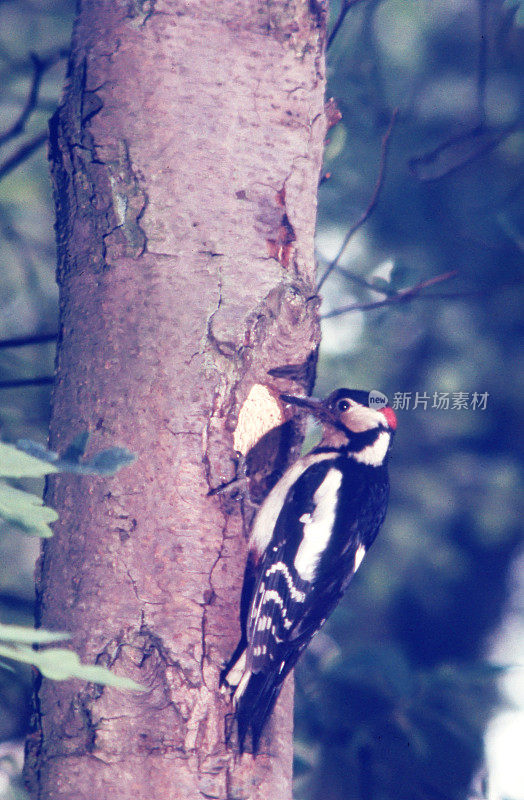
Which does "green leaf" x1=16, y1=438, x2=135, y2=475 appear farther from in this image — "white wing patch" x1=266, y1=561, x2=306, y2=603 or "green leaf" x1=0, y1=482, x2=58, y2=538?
"white wing patch" x1=266, y1=561, x2=306, y2=603

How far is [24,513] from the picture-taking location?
4.15 feet

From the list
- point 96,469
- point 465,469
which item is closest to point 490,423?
point 465,469

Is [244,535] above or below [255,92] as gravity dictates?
below

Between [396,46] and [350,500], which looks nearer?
[350,500]

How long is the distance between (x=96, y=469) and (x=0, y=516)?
0.20 m

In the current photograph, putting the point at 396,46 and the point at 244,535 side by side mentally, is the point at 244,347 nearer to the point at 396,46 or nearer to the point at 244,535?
the point at 244,535

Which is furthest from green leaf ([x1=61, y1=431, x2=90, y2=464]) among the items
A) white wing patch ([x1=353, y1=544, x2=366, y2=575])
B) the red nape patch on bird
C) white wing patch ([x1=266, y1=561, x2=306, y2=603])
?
the red nape patch on bird

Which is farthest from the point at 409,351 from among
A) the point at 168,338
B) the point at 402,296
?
the point at 168,338

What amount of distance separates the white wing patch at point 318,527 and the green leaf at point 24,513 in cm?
124

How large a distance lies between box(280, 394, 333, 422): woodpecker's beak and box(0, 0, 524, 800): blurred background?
40cm

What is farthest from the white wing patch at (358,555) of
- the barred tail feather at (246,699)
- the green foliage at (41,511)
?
the green foliage at (41,511)

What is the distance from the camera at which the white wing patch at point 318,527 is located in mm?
2406

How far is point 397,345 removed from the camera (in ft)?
16.4

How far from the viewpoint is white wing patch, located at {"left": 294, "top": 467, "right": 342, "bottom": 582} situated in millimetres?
2406
